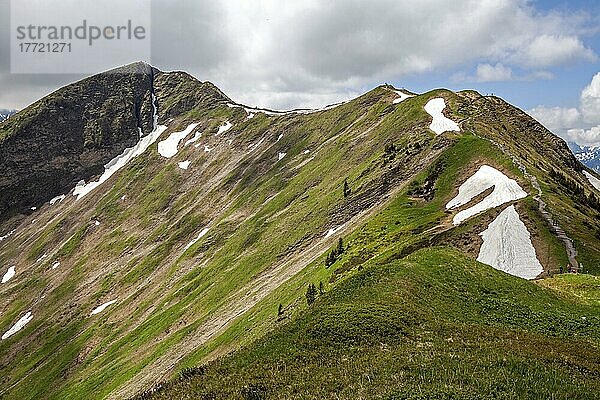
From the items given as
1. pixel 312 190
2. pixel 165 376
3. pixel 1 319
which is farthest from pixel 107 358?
pixel 1 319

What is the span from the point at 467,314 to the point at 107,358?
72.9 meters

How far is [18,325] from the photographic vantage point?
411 feet

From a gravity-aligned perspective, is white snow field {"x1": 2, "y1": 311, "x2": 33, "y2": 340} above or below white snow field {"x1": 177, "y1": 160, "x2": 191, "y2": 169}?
below

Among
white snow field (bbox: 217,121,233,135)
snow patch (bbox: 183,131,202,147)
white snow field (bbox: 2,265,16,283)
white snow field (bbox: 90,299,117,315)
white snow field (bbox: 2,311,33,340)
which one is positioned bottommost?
white snow field (bbox: 2,311,33,340)

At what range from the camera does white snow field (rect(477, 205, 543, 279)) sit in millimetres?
43688

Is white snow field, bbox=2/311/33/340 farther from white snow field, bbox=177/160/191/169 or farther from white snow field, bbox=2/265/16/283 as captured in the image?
white snow field, bbox=177/160/191/169

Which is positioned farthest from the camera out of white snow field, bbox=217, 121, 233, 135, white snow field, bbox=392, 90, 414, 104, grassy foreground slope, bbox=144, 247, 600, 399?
white snow field, bbox=217, 121, 233, 135

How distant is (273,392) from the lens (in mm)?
18969

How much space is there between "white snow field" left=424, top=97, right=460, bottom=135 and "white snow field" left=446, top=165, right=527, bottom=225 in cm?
1999

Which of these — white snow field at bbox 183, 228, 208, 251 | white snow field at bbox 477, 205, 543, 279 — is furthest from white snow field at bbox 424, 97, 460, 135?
white snow field at bbox 183, 228, 208, 251

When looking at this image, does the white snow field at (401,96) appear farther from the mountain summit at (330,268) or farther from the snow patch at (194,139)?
the snow patch at (194,139)

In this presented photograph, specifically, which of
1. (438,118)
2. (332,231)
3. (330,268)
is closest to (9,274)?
(332,231)

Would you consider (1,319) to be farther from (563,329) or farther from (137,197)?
(563,329)

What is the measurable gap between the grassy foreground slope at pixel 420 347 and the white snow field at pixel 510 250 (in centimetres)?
1061
